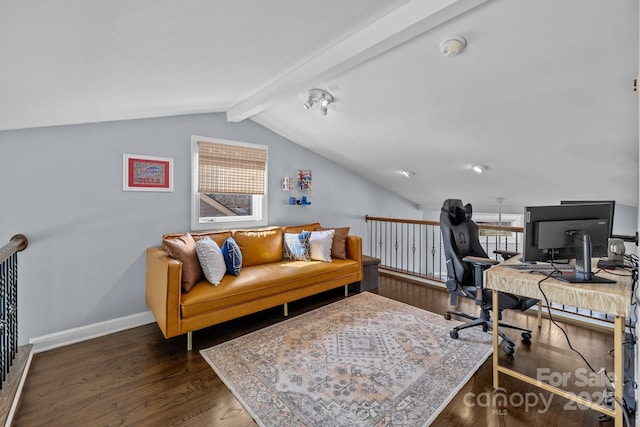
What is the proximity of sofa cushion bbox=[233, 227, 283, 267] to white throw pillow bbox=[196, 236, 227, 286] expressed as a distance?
55 cm

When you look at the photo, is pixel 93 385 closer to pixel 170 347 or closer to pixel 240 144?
pixel 170 347

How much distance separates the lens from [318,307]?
10.9 feet

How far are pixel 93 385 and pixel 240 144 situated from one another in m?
2.71

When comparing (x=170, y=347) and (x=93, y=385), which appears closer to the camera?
(x=93, y=385)

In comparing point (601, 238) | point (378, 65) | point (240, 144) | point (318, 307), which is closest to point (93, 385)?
point (318, 307)

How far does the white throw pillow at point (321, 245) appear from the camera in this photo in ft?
11.8

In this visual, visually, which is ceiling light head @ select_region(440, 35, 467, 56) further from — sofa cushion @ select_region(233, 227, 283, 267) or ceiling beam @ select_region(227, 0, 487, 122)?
sofa cushion @ select_region(233, 227, 283, 267)

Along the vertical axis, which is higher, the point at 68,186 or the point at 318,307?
the point at 68,186

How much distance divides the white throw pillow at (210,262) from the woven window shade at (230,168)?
878 millimetres

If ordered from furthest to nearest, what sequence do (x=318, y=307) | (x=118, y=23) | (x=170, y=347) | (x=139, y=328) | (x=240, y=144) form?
(x=240, y=144) < (x=318, y=307) < (x=139, y=328) < (x=170, y=347) < (x=118, y=23)

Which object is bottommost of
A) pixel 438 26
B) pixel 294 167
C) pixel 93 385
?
pixel 93 385

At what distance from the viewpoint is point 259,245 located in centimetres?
345

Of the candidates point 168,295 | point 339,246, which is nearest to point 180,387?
point 168,295

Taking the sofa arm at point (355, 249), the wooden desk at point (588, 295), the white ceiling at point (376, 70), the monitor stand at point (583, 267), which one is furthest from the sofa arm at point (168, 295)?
the monitor stand at point (583, 267)
